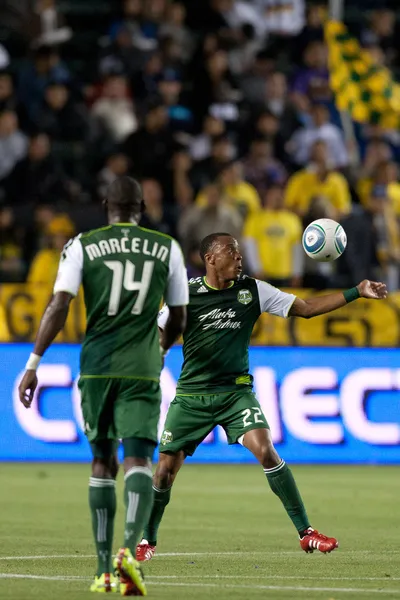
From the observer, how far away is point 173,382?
53.6 feet

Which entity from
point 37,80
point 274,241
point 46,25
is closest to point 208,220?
point 274,241

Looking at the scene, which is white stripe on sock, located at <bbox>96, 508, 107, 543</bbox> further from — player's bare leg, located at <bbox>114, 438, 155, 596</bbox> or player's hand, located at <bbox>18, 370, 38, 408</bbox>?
player's hand, located at <bbox>18, 370, 38, 408</bbox>

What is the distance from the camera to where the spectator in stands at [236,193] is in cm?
1878

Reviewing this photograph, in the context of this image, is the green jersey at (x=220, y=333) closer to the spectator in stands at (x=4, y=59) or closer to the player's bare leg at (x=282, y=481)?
the player's bare leg at (x=282, y=481)

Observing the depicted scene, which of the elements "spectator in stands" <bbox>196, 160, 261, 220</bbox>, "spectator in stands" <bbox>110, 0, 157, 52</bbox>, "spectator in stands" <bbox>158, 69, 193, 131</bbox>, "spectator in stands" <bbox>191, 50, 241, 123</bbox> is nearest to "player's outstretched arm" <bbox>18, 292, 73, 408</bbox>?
"spectator in stands" <bbox>196, 160, 261, 220</bbox>

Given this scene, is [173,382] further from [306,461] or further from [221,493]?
[221,493]

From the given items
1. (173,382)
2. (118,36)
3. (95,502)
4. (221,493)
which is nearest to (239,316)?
(95,502)

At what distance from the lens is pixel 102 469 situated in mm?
7328

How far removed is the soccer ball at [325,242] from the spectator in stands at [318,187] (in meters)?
9.47

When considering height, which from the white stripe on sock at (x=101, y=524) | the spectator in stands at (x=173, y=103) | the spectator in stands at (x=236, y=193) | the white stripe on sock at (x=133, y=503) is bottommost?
the white stripe on sock at (x=101, y=524)

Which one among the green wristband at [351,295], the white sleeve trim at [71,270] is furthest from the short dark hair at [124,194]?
the green wristband at [351,295]

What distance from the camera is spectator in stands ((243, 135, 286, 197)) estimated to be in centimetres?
2009

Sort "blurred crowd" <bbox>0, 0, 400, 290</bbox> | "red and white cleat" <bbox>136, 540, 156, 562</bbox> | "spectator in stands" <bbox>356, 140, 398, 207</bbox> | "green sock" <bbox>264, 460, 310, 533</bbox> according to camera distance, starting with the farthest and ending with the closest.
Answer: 1. "spectator in stands" <bbox>356, 140, 398, 207</bbox>
2. "blurred crowd" <bbox>0, 0, 400, 290</bbox>
3. "green sock" <bbox>264, 460, 310, 533</bbox>
4. "red and white cleat" <bbox>136, 540, 156, 562</bbox>

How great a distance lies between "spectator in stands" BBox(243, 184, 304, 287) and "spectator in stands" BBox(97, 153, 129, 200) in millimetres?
1877
